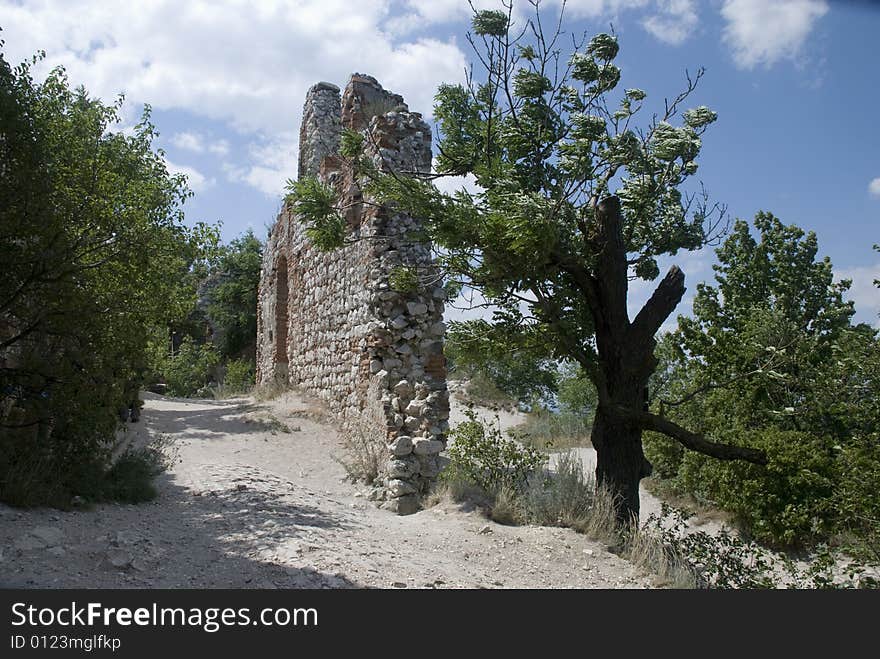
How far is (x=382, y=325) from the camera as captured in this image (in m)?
8.40

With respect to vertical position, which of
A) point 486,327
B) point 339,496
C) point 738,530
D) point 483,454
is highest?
point 486,327

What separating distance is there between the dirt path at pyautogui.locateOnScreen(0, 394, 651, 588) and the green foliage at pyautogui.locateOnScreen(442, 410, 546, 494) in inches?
18.3

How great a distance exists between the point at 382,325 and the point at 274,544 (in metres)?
3.80

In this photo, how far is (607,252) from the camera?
6.51 m

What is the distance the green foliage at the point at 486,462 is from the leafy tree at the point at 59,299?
11.9 feet

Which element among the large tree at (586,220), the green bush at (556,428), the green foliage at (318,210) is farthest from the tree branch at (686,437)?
the green bush at (556,428)

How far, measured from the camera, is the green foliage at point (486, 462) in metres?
7.19

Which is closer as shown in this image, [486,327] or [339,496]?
[486,327]

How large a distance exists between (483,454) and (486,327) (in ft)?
4.85

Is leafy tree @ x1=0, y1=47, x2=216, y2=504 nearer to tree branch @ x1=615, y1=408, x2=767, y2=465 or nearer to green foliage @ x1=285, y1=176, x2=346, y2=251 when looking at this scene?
green foliage @ x1=285, y1=176, x2=346, y2=251

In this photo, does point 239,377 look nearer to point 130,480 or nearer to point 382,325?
point 382,325

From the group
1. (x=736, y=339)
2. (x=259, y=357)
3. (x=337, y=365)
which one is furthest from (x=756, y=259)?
(x=259, y=357)

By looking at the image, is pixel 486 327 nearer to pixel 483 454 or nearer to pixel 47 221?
pixel 483 454

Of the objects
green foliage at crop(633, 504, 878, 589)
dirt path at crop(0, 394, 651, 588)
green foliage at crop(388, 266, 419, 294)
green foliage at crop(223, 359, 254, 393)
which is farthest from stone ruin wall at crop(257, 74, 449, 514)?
green foliage at crop(223, 359, 254, 393)
